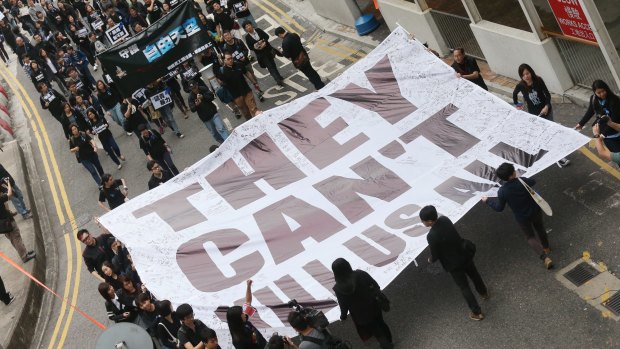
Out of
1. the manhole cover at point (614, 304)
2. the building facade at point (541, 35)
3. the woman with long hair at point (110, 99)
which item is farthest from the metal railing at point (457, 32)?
the manhole cover at point (614, 304)

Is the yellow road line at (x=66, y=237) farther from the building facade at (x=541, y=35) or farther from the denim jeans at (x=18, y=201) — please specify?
the building facade at (x=541, y=35)

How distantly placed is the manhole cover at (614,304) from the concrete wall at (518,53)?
5.57 m

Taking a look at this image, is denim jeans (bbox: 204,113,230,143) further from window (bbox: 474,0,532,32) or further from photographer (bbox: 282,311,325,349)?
photographer (bbox: 282,311,325,349)

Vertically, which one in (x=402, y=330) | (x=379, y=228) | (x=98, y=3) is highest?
(x=98, y=3)

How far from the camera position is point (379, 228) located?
11164 mm

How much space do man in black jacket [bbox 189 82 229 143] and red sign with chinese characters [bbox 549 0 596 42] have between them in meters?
6.89

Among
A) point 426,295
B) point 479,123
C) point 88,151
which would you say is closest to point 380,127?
point 479,123

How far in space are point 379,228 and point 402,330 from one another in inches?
51.8

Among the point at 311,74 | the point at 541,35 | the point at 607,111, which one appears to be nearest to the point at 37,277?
the point at 311,74

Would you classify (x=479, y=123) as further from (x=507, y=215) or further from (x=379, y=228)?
(x=379, y=228)

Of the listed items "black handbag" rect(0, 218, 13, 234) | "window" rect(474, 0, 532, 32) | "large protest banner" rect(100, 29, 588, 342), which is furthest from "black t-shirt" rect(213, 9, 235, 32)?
"large protest banner" rect(100, 29, 588, 342)

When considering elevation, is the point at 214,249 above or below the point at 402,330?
above

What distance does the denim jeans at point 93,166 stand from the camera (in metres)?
18.8

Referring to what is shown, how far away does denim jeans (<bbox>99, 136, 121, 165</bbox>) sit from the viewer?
1958cm
